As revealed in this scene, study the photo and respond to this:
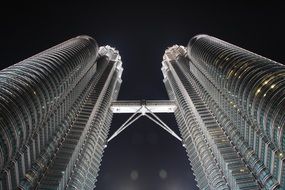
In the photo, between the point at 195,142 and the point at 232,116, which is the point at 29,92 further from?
the point at 195,142

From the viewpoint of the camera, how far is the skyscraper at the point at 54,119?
5975 cm

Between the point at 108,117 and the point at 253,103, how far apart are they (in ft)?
228

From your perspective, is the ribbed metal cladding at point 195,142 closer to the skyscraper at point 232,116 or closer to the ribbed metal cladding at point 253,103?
the skyscraper at point 232,116

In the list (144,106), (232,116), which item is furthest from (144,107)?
(232,116)

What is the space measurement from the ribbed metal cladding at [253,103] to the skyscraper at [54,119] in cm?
3439

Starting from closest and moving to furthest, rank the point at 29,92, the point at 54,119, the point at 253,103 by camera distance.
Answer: the point at 29,92 < the point at 253,103 < the point at 54,119

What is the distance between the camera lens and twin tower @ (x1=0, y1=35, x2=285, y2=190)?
6219 centimetres

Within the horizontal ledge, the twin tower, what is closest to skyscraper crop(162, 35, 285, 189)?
the twin tower

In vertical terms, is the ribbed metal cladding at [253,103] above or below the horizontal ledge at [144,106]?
below

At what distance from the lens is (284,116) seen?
188 feet

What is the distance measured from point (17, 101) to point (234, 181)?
45.3m

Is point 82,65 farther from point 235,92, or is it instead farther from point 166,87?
point 166,87

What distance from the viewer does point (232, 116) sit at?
93750mm

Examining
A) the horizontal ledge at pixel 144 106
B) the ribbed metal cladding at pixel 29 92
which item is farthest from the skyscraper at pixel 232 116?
the ribbed metal cladding at pixel 29 92
